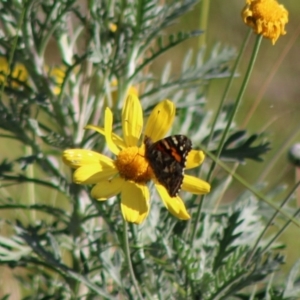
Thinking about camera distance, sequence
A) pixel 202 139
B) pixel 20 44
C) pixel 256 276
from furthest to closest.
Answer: pixel 202 139 < pixel 20 44 < pixel 256 276

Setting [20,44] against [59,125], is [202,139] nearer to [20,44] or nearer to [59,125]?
[59,125]

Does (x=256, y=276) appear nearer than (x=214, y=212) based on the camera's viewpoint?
Yes

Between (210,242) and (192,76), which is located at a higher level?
(192,76)

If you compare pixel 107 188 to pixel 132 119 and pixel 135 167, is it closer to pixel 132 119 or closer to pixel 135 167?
pixel 135 167

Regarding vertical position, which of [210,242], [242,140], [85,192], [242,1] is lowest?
[210,242]

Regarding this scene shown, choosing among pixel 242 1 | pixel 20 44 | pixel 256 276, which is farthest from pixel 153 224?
pixel 242 1

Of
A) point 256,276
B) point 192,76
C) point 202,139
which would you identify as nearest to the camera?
point 256,276

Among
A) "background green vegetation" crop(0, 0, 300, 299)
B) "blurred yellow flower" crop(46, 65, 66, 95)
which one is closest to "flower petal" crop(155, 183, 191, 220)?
"blurred yellow flower" crop(46, 65, 66, 95)

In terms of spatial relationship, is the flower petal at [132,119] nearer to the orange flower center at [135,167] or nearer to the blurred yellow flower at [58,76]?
the orange flower center at [135,167]
